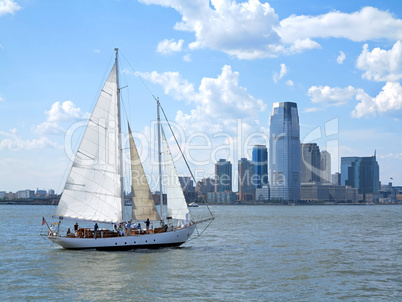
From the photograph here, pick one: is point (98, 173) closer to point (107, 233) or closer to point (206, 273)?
point (107, 233)

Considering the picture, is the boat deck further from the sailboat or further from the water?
the water

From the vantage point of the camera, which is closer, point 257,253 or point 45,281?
point 45,281

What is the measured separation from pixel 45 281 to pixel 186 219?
1688 centimetres

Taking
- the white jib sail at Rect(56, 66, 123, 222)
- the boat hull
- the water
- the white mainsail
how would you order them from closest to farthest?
the water → the boat hull → the white jib sail at Rect(56, 66, 123, 222) → the white mainsail

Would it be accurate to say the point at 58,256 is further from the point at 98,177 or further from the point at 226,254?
the point at 226,254

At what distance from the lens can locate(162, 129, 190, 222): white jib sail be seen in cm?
4688

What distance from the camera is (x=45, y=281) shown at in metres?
32.6

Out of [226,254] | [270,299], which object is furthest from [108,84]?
[270,299]

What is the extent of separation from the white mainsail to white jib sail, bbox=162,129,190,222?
1.89m

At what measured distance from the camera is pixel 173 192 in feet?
155

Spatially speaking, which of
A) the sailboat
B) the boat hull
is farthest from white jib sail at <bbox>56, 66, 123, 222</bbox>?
the boat hull

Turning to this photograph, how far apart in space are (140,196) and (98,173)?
4386 mm

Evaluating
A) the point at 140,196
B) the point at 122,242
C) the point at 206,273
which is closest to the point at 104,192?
the point at 140,196

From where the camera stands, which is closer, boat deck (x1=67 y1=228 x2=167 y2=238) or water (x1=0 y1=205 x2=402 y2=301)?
water (x1=0 y1=205 x2=402 y2=301)
